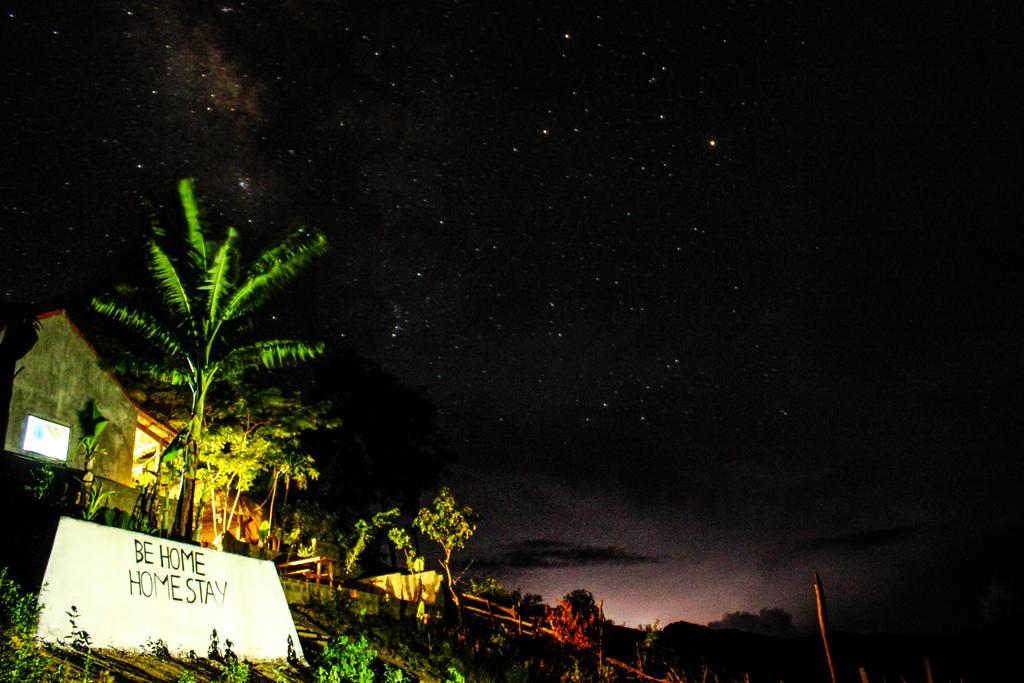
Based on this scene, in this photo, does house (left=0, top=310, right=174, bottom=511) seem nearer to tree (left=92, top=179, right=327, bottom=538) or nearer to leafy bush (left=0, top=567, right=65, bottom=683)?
tree (left=92, top=179, right=327, bottom=538)

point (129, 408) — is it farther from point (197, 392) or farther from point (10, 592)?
point (10, 592)

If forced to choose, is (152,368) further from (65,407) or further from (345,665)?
(345,665)

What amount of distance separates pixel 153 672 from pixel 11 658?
7.14 ft

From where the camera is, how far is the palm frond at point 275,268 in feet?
45.5

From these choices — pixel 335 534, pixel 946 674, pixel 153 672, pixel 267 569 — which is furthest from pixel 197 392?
pixel 946 674

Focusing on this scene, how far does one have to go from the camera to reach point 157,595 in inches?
364

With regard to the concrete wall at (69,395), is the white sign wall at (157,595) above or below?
below

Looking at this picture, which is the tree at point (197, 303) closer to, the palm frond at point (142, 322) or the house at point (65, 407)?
the palm frond at point (142, 322)

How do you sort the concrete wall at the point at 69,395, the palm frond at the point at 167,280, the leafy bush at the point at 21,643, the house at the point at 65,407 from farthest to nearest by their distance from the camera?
the concrete wall at the point at 69,395 < the house at the point at 65,407 < the palm frond at the point at 167,280 < the leafy bush at the point at 21,643

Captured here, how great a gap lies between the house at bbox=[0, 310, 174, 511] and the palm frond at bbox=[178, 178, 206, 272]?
4.76m

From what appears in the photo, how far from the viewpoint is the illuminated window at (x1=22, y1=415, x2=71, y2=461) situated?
Result: 15289 mm

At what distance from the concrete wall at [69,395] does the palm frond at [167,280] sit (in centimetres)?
470

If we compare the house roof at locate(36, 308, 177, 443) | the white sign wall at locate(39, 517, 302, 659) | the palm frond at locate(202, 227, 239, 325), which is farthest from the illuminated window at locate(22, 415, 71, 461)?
the white sign wall at locate(39, 517, 302, 659)

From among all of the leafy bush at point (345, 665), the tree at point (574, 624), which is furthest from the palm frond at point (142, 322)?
the tree at point (574, 624)
